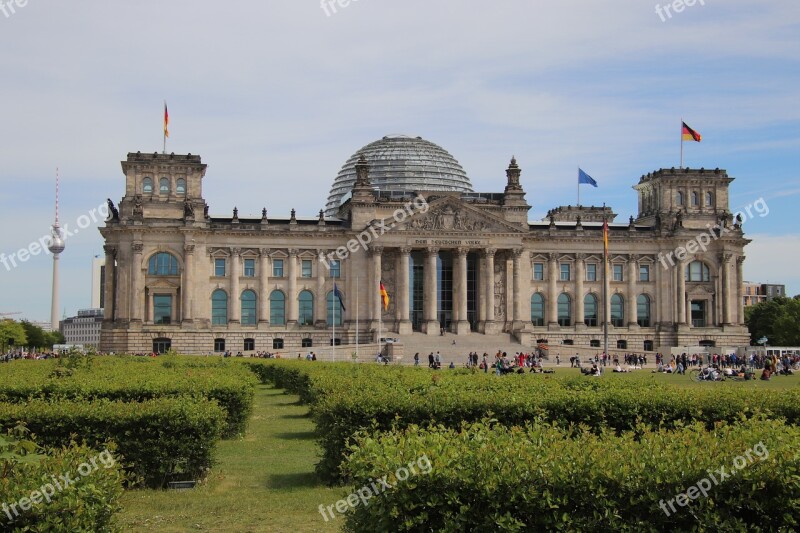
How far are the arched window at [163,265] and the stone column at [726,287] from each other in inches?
2513

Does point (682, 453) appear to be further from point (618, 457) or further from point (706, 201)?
point (706, 201)

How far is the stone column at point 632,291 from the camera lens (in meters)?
108

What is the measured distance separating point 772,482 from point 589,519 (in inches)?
102

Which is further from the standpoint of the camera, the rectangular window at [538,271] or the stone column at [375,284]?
the rectangular window at [538,271]

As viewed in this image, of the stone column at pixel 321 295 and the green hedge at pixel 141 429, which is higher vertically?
→ the stone column at pixel 321 295

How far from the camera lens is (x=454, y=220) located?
330ft

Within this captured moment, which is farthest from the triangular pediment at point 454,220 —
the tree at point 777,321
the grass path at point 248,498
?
the grass path at point 248,498

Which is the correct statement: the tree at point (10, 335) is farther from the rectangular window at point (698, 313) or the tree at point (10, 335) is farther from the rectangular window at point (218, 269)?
the rectangular window at point (698, 313)

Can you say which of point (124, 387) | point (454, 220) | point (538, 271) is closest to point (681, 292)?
point (538, 271)

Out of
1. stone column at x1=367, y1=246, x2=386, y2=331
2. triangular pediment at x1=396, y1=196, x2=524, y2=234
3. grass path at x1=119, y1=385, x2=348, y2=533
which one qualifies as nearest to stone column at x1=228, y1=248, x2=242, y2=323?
stone column at x1=367, y1=246, x2=386, y2=331

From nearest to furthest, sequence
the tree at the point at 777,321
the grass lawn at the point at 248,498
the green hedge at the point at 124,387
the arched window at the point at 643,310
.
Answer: the grass lawn at the point at 248,498 → the green hedge at the point at 124,387 → the arched window at the point at 643,310 → the tree at the point at 777,321

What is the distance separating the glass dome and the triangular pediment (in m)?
14.4

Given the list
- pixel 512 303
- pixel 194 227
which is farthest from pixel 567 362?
pixel 194 227

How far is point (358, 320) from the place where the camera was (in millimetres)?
100812
